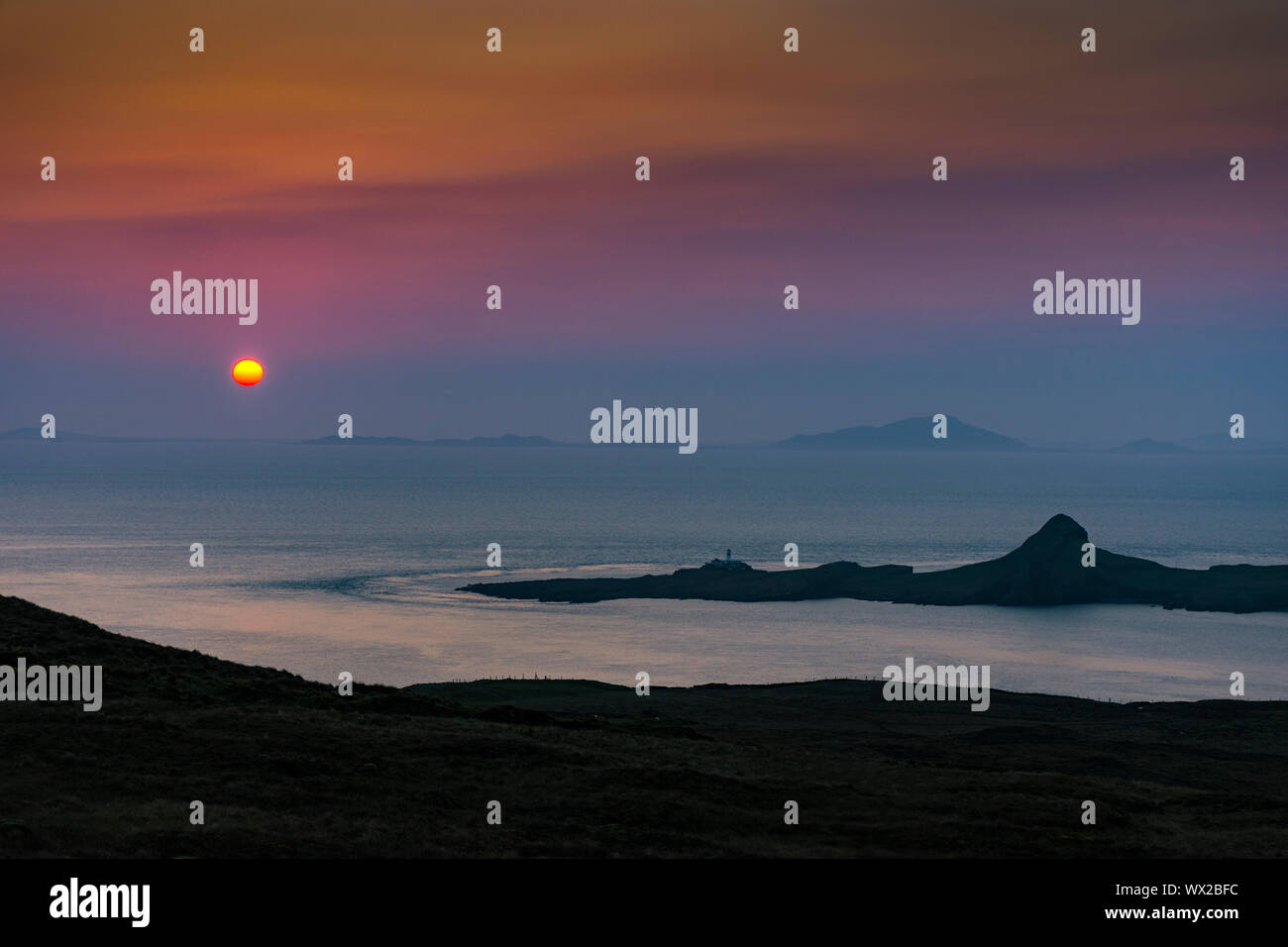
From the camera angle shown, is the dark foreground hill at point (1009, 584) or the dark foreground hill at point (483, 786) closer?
the dark foreground hill at point (483, 786)

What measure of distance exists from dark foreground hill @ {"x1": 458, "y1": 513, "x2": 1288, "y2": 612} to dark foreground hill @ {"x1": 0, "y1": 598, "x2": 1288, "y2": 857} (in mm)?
90302

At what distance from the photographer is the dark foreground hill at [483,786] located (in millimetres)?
24172

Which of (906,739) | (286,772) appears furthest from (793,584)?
(286,772)

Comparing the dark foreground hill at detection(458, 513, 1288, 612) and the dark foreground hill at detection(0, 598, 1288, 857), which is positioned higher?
the dark foreground hill at detection(458, 513, 1288, 612)

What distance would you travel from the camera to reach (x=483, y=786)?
95.2ft

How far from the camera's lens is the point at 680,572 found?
147m

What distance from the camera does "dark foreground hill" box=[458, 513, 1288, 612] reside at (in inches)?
5202

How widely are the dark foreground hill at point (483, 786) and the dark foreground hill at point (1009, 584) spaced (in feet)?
296

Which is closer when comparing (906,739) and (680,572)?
(906,739)

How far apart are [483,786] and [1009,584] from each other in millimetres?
112738

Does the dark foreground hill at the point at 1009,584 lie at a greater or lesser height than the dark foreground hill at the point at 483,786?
greater

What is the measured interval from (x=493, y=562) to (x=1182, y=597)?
80301 millimetres

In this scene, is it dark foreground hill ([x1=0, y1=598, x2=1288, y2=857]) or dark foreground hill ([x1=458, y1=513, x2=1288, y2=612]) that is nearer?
dark foreground hill ([x1=0, y1=598, x2=1288, y2=857])
